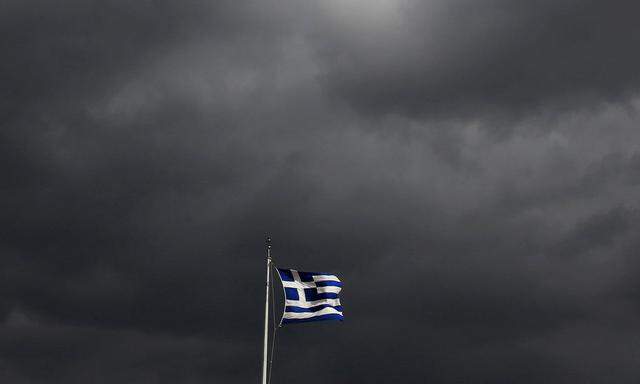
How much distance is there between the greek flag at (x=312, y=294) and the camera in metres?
114

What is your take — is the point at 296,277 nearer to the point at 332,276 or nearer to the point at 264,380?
the point at 332,276

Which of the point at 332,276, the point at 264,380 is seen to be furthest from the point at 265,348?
the point at 332,276

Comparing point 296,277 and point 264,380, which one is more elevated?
point 296,277

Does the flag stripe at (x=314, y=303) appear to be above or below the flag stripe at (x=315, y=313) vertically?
above

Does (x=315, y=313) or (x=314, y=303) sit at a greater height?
(x=314, y=303)

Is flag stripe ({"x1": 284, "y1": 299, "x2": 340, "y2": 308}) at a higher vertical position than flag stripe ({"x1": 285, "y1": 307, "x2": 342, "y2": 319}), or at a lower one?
higher

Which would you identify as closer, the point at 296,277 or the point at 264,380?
the point at 264,380

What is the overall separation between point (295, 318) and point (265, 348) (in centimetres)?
568

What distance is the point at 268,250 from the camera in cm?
11356

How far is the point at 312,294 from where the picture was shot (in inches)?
4508

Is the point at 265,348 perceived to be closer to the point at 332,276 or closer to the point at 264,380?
the point at 264,380

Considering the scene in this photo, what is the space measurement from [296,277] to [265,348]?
8.05 meters

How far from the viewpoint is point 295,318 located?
113562 mm

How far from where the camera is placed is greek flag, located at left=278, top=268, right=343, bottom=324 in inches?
4481
